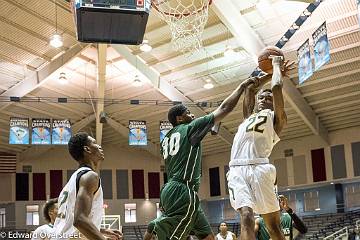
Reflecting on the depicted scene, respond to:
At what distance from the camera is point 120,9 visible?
803 cm

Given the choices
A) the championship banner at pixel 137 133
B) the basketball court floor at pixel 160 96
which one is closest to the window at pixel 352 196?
the basketball court floor at pixel 160 96

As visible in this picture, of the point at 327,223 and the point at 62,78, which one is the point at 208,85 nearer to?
the point at 62,78

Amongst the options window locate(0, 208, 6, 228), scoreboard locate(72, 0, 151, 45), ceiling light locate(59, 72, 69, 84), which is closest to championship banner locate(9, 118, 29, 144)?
ceiling light locate(59, 72, 69, 84)

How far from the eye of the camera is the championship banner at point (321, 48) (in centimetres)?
1546

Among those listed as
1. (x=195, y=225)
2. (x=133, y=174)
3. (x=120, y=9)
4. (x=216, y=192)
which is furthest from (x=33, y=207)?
(x=195, y=225)

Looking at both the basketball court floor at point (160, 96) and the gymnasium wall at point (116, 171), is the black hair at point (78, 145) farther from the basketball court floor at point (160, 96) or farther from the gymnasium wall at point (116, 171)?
the gymnasium wall at point (116, 171)

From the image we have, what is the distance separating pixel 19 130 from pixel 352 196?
17.2 metres

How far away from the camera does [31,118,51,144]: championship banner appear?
2156 centimetres

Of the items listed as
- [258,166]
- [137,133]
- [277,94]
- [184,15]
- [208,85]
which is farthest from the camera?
[208,85]

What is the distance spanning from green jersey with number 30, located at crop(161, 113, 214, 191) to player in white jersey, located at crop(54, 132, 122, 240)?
46.9 inches

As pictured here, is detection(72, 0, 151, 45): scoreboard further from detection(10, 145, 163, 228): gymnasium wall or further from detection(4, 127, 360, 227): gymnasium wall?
detection(10, 145, 163, 228): gymnasium wall

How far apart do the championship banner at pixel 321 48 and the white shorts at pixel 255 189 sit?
405 inches

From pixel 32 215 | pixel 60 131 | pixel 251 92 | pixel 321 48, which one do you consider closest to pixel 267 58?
pixel 251 92

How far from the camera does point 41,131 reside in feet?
71.0
